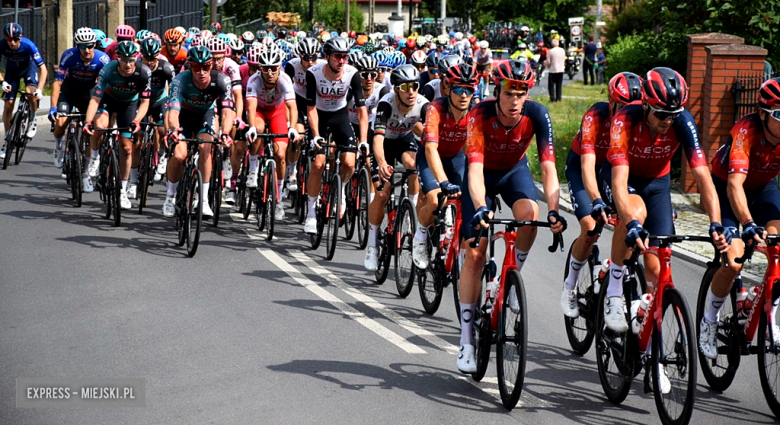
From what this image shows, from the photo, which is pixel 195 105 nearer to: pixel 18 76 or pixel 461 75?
pixel 461 75

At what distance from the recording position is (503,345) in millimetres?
7156

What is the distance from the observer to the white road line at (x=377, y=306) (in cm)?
885

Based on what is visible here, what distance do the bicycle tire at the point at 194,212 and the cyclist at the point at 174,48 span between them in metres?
5.16

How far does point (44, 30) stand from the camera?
35.1m

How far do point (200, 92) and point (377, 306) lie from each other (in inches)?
150

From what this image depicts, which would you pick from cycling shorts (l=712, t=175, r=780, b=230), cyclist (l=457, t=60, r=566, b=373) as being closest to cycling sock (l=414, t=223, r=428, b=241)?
cyclist (l=457, t=60, r=566, b=373)

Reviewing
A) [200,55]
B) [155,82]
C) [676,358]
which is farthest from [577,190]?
[155,82]

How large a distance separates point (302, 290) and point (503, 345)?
379 cm

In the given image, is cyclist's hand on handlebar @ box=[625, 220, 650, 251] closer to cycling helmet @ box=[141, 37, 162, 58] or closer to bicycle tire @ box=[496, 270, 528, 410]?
bicycle tire @ box=[496, 270, 528, 410]

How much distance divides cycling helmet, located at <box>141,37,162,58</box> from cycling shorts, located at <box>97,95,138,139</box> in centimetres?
64

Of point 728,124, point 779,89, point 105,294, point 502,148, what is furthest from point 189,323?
point 728,124

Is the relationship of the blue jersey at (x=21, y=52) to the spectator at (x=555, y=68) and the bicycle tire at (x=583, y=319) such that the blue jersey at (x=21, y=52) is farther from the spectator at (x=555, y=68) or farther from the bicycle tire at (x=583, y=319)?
the spectator at (x=555, y=68)

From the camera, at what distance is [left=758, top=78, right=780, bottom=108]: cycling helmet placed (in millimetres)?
7457

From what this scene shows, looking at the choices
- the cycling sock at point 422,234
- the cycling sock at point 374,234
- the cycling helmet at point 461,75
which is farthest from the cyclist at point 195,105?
the cycling helmet at point 461,75
